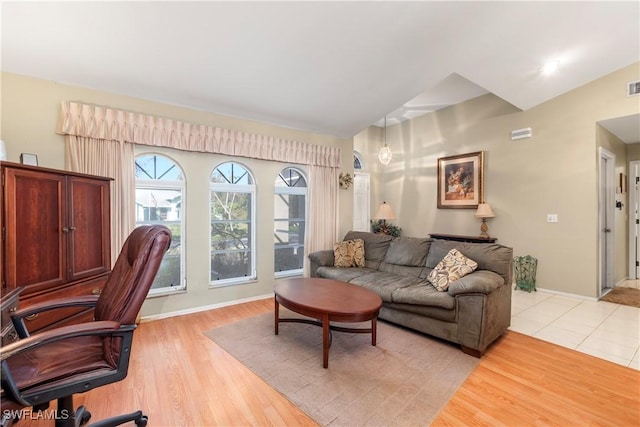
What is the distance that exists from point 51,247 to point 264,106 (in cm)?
257

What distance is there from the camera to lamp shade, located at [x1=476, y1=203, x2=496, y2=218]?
4602mm

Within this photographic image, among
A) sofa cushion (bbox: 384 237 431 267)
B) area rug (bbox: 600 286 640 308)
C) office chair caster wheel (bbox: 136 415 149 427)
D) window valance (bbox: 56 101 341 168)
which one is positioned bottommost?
area rug (bbox: 600 286 640 308)

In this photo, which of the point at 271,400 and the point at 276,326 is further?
the point at 276,326

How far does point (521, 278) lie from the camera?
4.38 metres

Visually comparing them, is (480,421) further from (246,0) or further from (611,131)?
(611,131)

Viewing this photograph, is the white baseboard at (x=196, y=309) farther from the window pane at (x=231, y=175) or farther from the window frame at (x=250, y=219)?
the window pane at (x=231, y=175)

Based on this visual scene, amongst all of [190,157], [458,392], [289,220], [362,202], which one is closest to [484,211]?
[362,202]

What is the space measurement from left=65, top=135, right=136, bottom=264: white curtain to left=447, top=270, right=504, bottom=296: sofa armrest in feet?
10.8

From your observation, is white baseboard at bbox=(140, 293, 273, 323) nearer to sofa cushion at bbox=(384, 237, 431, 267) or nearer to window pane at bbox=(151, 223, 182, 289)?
window pane at bbox=(151, 223, 182, 289)

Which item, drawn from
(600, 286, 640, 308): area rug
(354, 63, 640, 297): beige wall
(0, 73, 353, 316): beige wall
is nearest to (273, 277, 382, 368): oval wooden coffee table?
(0, 73, 353, 316): beige wall

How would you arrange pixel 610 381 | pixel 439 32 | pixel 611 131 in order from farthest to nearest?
pixel 611 131 < pixel 439 32 < pixel 610 381

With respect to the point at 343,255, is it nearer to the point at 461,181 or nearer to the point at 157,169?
the point at 157,169

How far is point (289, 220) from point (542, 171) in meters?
3.95

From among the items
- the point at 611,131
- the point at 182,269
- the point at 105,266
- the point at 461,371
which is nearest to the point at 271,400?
the point at 461,371
